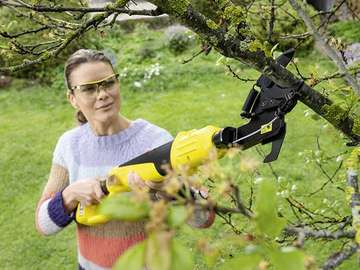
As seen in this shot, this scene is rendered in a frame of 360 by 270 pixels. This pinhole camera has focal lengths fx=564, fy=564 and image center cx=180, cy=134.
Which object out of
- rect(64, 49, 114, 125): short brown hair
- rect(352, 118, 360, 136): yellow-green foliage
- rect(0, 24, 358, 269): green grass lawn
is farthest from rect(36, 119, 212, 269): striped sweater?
rect(0, 24, 358, 269): green grass lawn

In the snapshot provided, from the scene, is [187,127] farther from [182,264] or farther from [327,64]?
[182,264]

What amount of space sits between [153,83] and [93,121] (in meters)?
5.76

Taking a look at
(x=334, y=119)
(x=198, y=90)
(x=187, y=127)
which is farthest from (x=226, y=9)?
(x=198, y=90)

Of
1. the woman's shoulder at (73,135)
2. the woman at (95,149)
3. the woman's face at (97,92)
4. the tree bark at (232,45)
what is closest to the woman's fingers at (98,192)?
the woman at (95,149)

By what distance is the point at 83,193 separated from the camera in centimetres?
185

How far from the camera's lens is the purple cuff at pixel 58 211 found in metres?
2.07

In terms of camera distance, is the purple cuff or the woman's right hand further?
the purple cuff

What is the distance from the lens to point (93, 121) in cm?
227

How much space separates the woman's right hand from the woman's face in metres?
0.35

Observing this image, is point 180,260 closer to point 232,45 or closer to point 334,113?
point 232,45

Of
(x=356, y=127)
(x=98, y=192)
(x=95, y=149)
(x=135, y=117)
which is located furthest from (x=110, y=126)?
(x=135, y=117)

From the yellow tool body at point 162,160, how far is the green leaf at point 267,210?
638 millimetres

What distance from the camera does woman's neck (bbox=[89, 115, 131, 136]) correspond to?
88.4 inches

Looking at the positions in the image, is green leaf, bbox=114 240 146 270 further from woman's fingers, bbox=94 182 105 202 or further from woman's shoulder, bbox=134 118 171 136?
woman's shoulder, bbox=134 118 171 136
